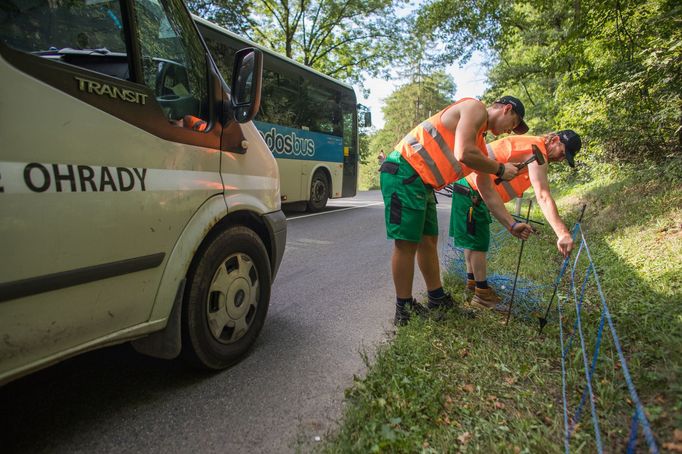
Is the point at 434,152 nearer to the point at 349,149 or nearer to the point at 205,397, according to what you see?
the point at 205,397

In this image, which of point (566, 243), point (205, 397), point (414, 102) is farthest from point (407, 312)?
point (414, 102)

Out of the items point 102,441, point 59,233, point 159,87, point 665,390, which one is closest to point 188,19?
point 159,87

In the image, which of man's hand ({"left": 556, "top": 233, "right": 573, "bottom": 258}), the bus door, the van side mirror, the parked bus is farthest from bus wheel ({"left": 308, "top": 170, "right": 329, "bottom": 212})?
man's hand ({"left": 556, "top": 233, "right": 573, "bottom": 258})

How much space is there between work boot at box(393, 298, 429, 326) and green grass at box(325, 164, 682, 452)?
0.14 m

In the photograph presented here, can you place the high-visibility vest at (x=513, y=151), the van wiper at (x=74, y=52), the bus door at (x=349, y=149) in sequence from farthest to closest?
Result: the bus door at (x=349, y=149) → the high-visibility vest at (x=513, y=151) → the van wiper at (x=74, y=52)

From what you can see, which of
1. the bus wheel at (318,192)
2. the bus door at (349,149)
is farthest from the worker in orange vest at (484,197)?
the bus door at (349,149)

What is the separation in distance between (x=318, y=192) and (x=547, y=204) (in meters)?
7.53

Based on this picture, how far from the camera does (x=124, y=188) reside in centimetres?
164

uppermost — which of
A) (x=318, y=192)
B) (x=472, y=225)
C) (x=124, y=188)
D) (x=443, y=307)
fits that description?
(x=124, y=188)

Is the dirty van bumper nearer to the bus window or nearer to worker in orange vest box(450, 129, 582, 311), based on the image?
the bus window

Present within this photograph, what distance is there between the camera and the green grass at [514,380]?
163 cm

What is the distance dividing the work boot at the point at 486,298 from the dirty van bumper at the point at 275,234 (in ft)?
5.56

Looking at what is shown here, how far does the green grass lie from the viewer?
5.36ft

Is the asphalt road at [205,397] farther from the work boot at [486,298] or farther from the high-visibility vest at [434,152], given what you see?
the high-visibility vest at [434,152]
